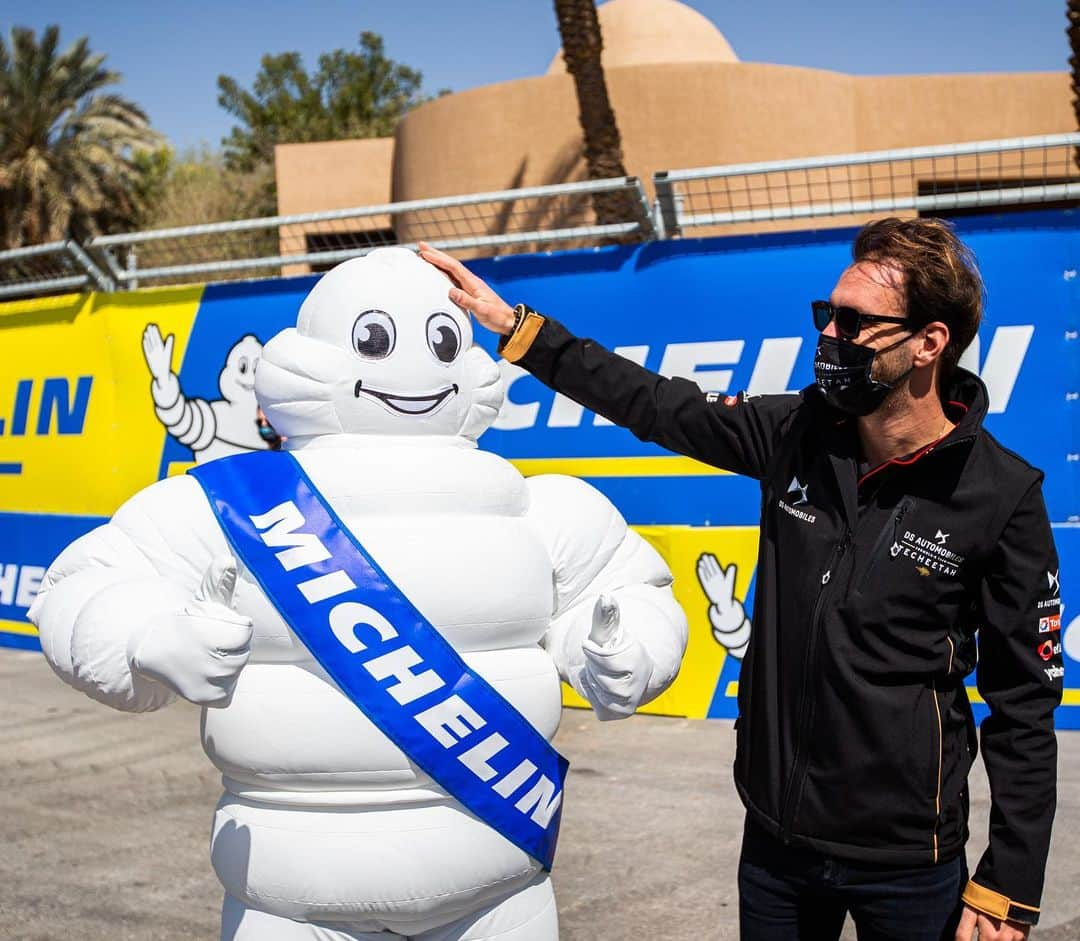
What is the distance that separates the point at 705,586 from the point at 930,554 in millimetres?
3684

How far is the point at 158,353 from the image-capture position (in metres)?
7.09

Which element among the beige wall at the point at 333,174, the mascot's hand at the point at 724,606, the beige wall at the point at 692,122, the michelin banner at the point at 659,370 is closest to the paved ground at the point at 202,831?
the mascot's hand at the point at 724,606

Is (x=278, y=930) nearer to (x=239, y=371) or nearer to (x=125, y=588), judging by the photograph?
(x=125, y=588)

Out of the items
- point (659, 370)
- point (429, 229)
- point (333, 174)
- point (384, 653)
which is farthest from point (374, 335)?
point (333, 174)

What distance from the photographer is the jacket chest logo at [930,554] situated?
2.05 m

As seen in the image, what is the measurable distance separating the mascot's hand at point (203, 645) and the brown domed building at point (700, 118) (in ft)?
41.7

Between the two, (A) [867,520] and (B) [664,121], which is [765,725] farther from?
(B) [664,121]

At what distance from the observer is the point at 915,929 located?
6.86ft

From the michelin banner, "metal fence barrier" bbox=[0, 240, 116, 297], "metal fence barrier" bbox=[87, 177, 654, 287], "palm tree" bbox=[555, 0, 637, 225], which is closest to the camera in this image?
the michelin banner

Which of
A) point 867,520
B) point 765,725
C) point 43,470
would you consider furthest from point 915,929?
point 43,470

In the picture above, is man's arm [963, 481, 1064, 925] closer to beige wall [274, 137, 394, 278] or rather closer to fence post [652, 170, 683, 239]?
fence post [652, 170, 683, 239]

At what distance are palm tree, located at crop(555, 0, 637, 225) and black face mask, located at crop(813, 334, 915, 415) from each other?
8489 millimetres

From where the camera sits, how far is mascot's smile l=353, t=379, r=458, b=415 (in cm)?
255

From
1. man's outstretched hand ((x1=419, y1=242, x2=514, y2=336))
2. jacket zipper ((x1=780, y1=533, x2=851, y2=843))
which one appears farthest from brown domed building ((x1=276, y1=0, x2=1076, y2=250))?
jacket zipper ((x1=780, y1=533, x2=851, y2=843))
